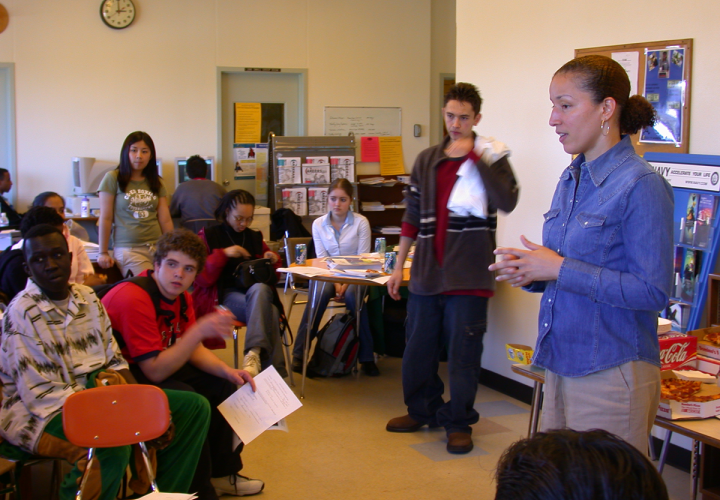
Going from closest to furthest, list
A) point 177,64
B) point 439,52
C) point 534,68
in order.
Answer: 1. point 534,68
2. point 177,64
3. point 439,52

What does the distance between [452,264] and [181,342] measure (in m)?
1.31

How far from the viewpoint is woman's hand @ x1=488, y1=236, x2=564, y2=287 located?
1565 mm

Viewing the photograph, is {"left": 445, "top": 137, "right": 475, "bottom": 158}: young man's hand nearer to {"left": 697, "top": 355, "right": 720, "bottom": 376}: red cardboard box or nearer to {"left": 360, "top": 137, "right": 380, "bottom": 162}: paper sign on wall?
{"left": 697, "top": 355, "right": 720, "bottom": 376}: red cardboard box

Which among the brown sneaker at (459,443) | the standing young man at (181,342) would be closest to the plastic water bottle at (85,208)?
the standing young man at (181,342)

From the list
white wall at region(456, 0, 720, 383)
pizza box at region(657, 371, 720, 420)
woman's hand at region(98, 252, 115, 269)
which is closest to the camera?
pizza box at region(657, 371, 720, 420)

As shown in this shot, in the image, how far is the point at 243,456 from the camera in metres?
3.26

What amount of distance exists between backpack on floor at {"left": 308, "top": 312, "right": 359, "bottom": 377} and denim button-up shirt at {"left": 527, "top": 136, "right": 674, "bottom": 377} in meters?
2.85

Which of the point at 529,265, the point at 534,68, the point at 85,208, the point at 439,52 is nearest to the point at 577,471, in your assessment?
the point at 529,265

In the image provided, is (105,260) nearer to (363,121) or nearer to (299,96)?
(299,96)

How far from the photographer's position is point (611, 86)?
1.53m

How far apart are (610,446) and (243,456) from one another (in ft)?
9.13

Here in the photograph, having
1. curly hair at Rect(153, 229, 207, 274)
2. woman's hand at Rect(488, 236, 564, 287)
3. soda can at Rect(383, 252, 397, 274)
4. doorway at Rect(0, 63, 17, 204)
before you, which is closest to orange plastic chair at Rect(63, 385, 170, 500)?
curly hair at Rect(153, 229, 207, 274)

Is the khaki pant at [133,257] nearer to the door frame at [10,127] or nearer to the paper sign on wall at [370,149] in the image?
the door frame at [10,127]

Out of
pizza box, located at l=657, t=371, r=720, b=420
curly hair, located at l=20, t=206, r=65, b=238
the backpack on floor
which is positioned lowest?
the backpack on floor
